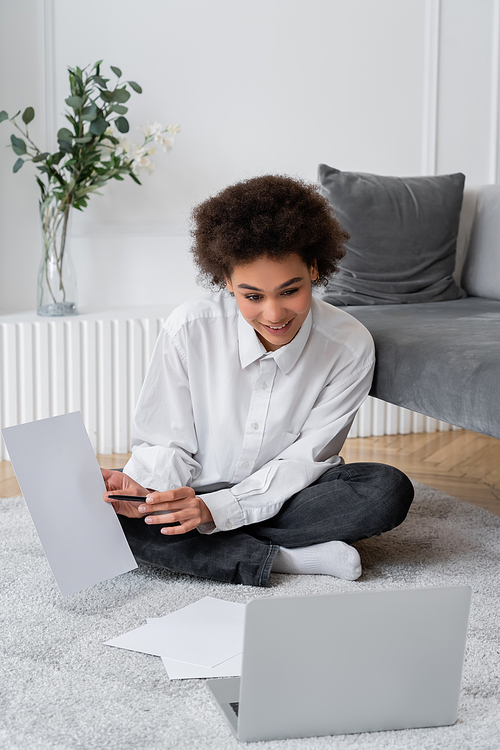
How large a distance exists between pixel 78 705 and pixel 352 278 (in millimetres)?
1386

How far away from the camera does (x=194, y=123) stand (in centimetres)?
260

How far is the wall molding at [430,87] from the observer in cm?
Answer: 283

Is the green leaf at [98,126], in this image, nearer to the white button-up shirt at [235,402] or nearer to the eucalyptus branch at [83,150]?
the eucalyptus branch at [83,150]

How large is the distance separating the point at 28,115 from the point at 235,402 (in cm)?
132

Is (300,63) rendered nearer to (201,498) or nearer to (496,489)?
(496,489)

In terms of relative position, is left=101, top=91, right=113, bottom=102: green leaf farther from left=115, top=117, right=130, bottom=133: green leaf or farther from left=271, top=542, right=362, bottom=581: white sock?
left=271, top=542, right=362, bottom=581: white sock

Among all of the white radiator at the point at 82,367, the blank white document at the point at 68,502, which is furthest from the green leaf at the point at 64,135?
the blank white document at the point at 68,502

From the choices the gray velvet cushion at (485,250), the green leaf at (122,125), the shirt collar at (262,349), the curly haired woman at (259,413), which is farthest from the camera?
the green leaf at (122,125)

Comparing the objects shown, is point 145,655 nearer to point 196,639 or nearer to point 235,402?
point 196,639

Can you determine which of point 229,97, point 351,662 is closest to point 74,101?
point 229,97

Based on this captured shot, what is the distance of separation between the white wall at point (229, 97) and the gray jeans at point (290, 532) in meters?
1.37

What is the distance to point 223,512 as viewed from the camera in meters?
1.36

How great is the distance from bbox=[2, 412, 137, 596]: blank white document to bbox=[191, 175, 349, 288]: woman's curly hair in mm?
379

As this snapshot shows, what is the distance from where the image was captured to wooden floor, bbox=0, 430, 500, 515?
6.77 ft
